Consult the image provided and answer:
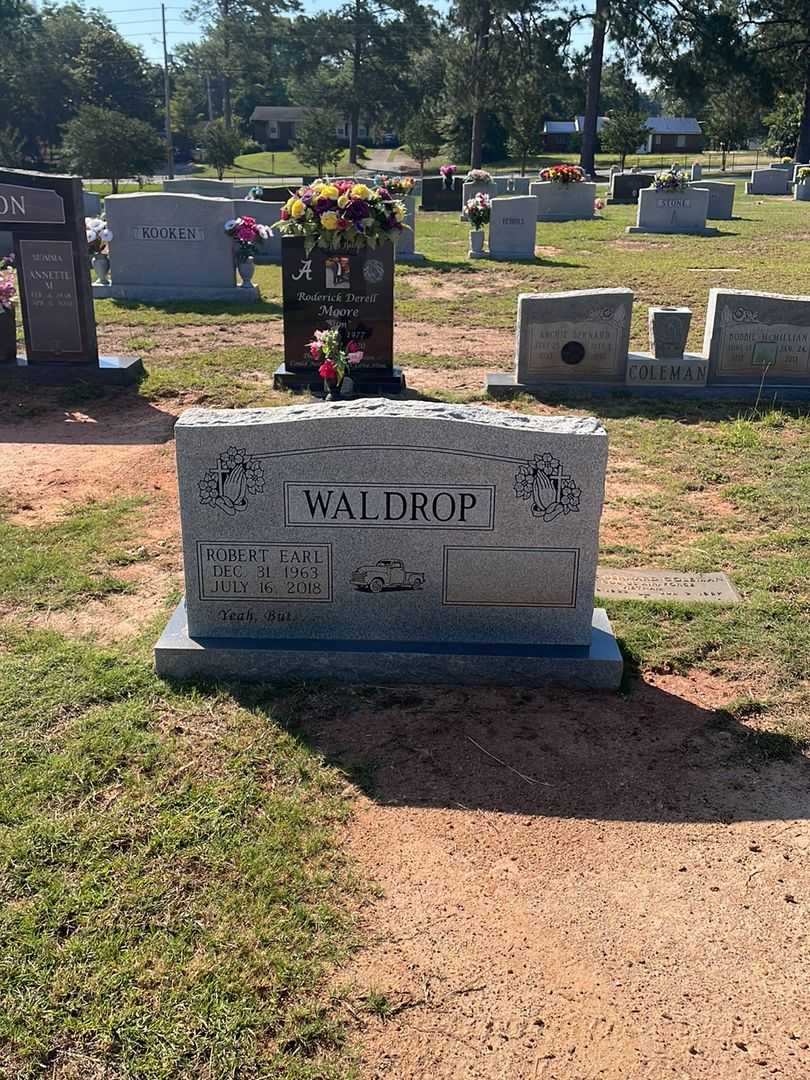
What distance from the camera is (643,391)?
1035 centimetres

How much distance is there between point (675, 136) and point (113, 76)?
37.9m

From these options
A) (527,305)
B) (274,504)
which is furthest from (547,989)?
(527,305)

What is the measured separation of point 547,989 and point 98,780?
6.41ft

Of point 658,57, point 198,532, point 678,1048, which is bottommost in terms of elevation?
point 678,1048

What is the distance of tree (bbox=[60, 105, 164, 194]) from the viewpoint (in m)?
38.1

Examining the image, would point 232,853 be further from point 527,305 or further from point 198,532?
point 527,305

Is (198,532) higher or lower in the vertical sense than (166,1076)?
higher

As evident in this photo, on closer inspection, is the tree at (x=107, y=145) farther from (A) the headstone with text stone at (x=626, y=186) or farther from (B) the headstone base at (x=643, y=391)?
(B) the headstone base at (x=643, y=391)

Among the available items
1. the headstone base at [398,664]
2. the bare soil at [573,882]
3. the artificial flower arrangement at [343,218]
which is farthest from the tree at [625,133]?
the headstone base at [398,664]

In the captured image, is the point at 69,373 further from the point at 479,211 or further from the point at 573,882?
the point at 479,211

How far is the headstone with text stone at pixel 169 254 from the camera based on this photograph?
15.2 m

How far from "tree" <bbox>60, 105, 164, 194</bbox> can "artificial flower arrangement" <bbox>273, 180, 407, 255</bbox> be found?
30.1 metres

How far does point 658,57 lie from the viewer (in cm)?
4562

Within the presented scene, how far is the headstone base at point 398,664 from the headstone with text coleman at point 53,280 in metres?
6.66
